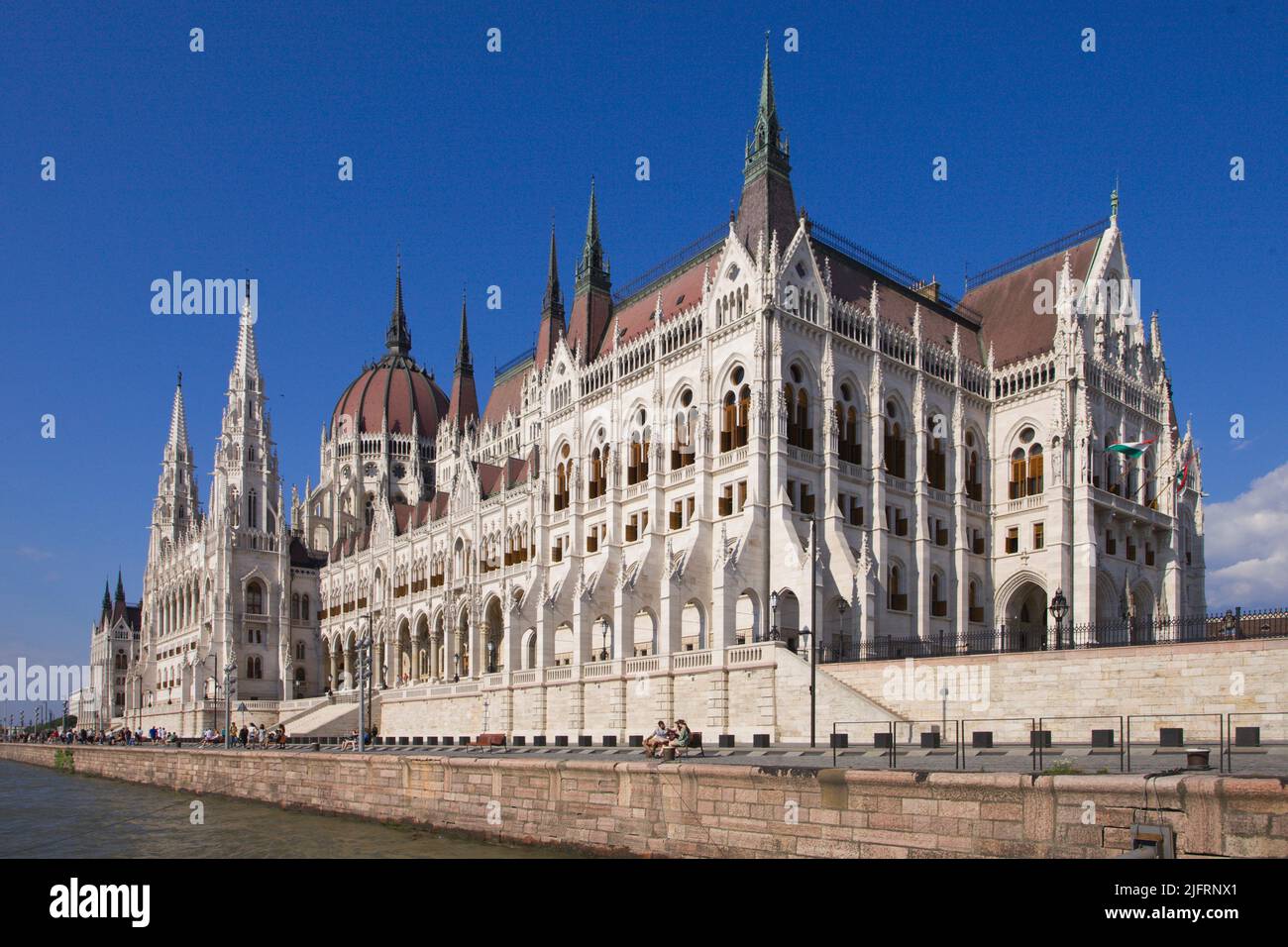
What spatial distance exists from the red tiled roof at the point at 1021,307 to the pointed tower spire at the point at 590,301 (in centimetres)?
2207

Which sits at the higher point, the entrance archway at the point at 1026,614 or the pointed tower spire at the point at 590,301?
the pointed tower spire at the point at 590,301

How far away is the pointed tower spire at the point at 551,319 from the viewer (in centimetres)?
8188

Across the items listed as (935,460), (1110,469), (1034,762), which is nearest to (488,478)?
(935,460)

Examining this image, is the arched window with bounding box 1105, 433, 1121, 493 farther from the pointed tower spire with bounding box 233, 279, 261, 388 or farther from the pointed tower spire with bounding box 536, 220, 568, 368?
the pointed tower spire with bounding box 233, 279, 261, 388

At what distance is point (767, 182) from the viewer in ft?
188

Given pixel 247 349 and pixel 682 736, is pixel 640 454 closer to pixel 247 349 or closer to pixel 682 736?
pixel 682 736

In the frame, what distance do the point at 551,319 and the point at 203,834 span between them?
52.8 metres

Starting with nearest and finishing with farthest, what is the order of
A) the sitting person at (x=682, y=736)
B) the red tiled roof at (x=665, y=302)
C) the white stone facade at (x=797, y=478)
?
1. the sitting person at (x=682, y=736)
2. the white stone facade at (x=797, y=478)
3. the red tiled roof at (x=665, y=302)

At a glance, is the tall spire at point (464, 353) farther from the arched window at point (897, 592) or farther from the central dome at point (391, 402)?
the arched window at point (897, 592)

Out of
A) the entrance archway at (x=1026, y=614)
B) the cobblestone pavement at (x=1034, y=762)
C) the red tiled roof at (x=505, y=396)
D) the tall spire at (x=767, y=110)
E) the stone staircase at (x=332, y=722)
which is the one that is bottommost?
the stone staircase at (x=332, y=722)

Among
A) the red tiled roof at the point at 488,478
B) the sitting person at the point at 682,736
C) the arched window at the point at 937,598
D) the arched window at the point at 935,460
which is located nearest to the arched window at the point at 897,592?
the arched window at the point at 937,598

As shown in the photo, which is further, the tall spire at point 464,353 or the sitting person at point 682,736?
the tall spire at point 464,353

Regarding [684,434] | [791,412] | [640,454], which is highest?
[791,412]
